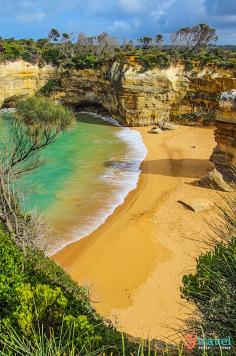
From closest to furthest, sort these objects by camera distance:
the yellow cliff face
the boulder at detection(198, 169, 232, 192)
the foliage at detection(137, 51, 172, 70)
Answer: the boulder at detection(198, 169, 232, 192) → the foliage at detection(137, 51, 172, 70) → the yellow cliff face

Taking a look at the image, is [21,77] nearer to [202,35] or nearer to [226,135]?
[202,35]

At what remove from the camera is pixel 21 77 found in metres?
54.9

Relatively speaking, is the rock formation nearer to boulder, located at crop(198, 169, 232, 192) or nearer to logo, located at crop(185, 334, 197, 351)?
A: boulder, located at crop(198, 169, 232, 192)

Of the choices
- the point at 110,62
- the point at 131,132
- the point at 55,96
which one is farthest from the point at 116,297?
the point at 55,96

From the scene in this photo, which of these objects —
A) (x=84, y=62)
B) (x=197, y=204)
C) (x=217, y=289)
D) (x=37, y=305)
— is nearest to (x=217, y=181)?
Answer: (x=197, y=204)

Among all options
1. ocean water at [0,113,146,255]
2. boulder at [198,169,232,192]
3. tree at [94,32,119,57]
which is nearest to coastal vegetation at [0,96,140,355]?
ocean water at [0,113,146,255]

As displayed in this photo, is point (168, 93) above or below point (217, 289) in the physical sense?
above

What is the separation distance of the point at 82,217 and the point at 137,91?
26.5m

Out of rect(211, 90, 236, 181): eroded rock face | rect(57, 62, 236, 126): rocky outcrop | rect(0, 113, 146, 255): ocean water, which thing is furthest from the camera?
rect(57, 62, 236, 126): rocky outcrop

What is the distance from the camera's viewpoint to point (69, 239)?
19.2 metres

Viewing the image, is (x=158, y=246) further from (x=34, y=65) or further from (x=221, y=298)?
(x=34, y=65)

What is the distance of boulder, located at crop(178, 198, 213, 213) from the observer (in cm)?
2139

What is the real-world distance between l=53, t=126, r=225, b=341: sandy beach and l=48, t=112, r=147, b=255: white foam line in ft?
1.51

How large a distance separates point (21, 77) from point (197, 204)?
4163cm
